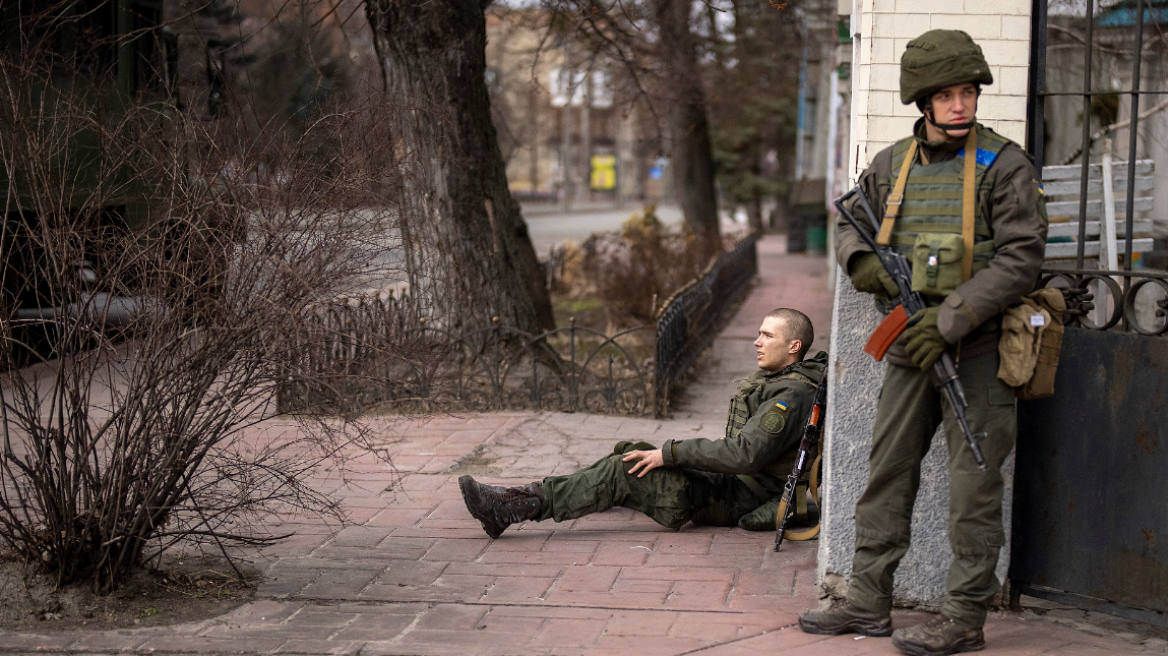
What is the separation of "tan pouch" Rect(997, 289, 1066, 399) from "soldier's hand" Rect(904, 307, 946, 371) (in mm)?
212

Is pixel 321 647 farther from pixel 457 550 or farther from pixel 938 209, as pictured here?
pixel 938 209

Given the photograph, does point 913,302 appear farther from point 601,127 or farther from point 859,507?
point 601,127

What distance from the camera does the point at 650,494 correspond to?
4609 mm

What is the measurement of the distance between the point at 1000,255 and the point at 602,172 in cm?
6612

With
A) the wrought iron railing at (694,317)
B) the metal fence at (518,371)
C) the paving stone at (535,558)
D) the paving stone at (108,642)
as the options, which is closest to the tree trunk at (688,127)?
the wrought iron railing at (694,317)

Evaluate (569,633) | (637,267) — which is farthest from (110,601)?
(637,267)

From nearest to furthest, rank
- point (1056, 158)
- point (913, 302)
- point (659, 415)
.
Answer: point (913, 302)
point (659, 415)
point (1056, 158)

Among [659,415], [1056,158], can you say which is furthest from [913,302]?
[1056,158]

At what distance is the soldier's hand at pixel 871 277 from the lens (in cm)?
338

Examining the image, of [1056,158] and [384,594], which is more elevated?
[1056,158]

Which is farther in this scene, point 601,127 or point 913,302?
point 601,127

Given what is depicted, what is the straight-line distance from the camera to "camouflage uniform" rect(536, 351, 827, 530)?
14.4 feet

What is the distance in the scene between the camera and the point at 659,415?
7.70 meters

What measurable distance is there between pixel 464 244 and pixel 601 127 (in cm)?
A: 8331
